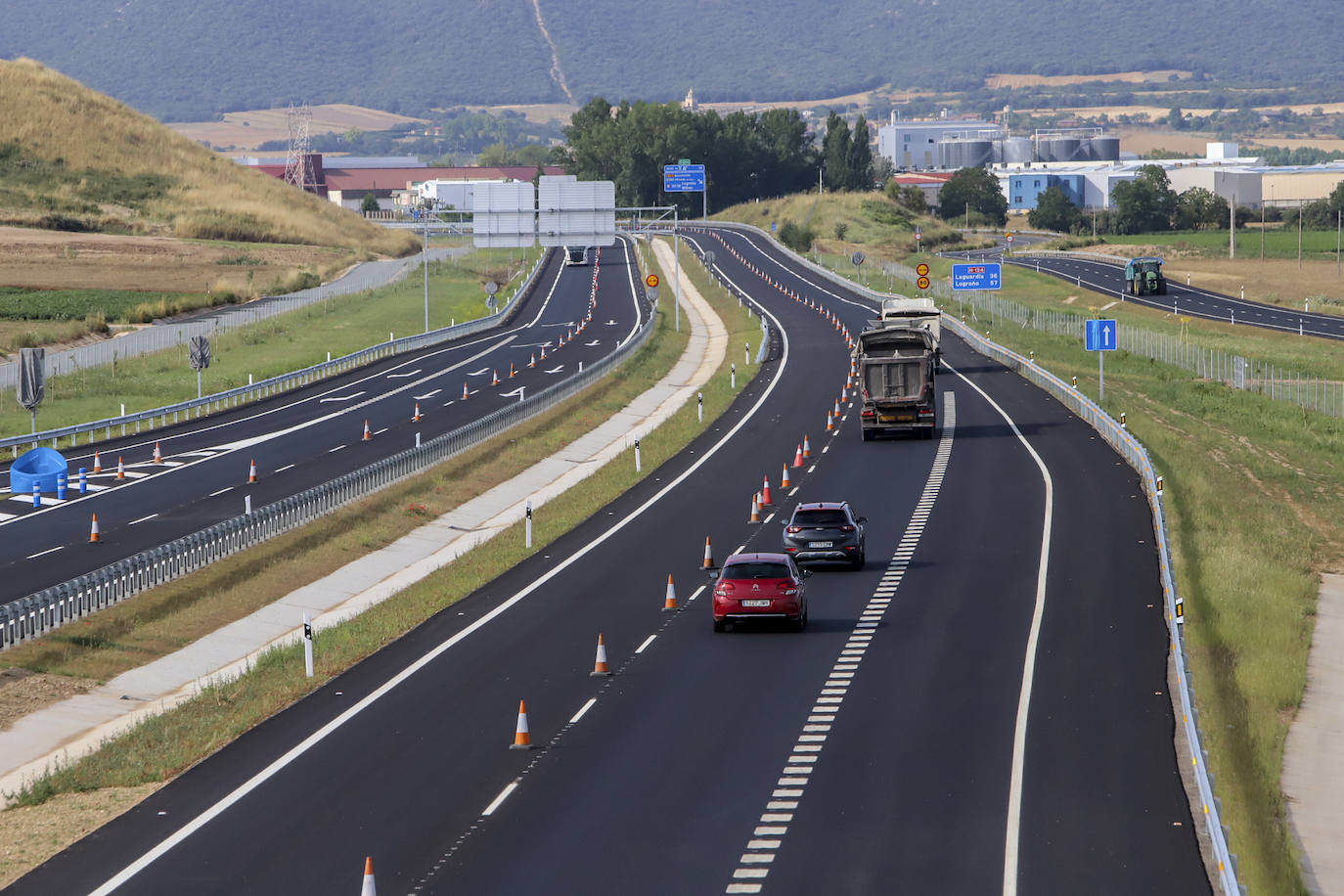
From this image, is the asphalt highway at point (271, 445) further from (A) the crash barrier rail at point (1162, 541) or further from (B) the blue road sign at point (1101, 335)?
(B) the blue road sign at point (1101, 335)

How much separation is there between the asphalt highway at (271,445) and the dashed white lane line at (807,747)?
1788 centimetres

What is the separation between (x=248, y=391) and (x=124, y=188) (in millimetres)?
114121

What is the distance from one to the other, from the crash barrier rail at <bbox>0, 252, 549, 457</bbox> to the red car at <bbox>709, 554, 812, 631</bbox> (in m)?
33.5

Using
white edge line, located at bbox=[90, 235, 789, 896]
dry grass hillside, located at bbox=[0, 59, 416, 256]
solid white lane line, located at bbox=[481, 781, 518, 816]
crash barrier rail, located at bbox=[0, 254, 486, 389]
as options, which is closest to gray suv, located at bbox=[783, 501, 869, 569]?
white edge line, located at bbox=[90, 235, 789, 896]

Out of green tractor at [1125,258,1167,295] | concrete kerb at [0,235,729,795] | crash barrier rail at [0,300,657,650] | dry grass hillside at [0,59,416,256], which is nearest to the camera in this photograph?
concrete kerb at [0,235,729,795]

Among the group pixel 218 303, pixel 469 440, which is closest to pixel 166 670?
pixel 469 440

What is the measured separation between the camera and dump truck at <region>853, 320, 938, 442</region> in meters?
56.8

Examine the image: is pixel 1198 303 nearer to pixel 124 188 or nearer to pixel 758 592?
pixel 758 592

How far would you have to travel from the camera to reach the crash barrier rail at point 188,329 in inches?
3201

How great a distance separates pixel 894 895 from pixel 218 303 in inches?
4180

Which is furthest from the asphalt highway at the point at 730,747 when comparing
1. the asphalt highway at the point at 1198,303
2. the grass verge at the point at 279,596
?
the asphalt highway at the point at 1198,303

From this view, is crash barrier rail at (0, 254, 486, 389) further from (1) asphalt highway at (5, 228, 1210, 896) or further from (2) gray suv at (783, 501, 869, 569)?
(1) asphalt highway at (5, 228, 1210, 896)

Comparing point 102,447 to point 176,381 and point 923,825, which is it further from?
point 923,825

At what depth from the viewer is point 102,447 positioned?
59.4 m
